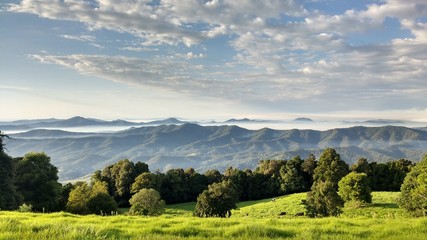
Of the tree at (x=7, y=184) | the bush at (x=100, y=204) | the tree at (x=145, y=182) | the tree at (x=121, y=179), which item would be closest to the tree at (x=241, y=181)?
the tree at (x=145, y=182)

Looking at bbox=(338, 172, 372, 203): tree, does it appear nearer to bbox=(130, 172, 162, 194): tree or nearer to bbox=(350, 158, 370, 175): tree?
bbox=(350, 158, 370, 175): tree

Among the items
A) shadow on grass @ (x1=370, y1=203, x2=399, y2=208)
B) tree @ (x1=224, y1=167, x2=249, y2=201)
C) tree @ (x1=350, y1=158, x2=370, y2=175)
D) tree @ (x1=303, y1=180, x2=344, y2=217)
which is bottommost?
tree @ (x1=224, y1=167, x2=249, y2=201)

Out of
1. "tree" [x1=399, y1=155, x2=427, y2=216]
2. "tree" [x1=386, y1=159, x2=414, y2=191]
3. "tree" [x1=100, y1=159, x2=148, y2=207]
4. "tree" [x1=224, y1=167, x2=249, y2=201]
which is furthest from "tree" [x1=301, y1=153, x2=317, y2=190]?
"tree" [x1=100, y1=159, x2=148, y2=207]

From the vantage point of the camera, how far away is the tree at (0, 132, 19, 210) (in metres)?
42.6

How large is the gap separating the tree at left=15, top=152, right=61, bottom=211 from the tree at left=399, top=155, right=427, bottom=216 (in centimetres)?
5367

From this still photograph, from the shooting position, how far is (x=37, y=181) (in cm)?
5488

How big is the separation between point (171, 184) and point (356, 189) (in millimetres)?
57907

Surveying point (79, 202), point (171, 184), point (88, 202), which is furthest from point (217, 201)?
point (171, 184)

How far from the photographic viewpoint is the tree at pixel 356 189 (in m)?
59.4

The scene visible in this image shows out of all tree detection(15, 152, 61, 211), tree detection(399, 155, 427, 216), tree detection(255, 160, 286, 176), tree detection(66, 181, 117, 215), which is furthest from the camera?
tree detection(255, 160, 286, 176)

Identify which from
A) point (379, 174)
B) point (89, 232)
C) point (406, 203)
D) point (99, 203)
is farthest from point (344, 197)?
point (89, 232)

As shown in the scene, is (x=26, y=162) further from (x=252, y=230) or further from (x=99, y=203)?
(x=252, y=230)

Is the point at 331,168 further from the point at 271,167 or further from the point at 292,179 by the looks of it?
the point at 271,167

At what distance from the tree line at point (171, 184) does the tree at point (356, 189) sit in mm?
713
